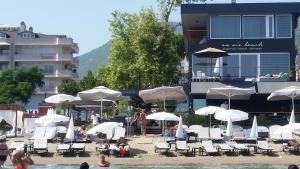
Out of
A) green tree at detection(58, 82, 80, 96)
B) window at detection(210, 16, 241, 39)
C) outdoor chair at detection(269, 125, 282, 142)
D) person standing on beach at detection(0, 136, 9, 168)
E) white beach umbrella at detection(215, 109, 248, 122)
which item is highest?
window at detection(210, 16, 241, 39)

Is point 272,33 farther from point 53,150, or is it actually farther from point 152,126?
point 53,150

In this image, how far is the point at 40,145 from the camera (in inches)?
1197

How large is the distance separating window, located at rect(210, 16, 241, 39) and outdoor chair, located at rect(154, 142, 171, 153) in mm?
15421

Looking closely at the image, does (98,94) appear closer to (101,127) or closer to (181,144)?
(101,127)

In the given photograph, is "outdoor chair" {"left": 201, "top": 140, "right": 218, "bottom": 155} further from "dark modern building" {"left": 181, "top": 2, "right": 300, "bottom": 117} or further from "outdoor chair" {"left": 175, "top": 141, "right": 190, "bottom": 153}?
"dark modern building" {"left": 181, "top": 2, "right": 300, "bottom": 117}

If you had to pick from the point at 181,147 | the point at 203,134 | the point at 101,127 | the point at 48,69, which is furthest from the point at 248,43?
the point at 48,69

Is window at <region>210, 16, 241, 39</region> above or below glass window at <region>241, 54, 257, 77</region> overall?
above

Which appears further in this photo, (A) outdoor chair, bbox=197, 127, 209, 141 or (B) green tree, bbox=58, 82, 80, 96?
(B) green tree, bbox=58, 82, 80, 96

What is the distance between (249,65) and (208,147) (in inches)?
560

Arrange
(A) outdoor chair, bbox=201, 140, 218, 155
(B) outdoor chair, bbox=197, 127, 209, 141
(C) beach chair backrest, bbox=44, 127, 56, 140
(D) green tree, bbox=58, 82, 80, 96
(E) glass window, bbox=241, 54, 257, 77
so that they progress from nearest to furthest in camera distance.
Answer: (A) outdoor chair, bbox=201, 140, 218, 155 → (B) outdoor chair, bbox=197, 127, 209, 141 → (C) beach chair backrest, bbox=44, 127, 56, 140 → (E) glass window, bbox=241, 54, 257, 77 → (D) green tree, bbox=58, 82, 80, 96

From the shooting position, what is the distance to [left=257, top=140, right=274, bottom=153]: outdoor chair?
29953 mm

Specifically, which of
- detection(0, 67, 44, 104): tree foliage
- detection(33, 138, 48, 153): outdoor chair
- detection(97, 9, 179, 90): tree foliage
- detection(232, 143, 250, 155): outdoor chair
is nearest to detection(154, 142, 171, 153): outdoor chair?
detection(232, 143, 250, 155): outdoor chair

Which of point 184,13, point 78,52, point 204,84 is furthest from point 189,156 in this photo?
point 78,52

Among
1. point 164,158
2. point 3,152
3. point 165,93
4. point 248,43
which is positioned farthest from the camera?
point 248,43
